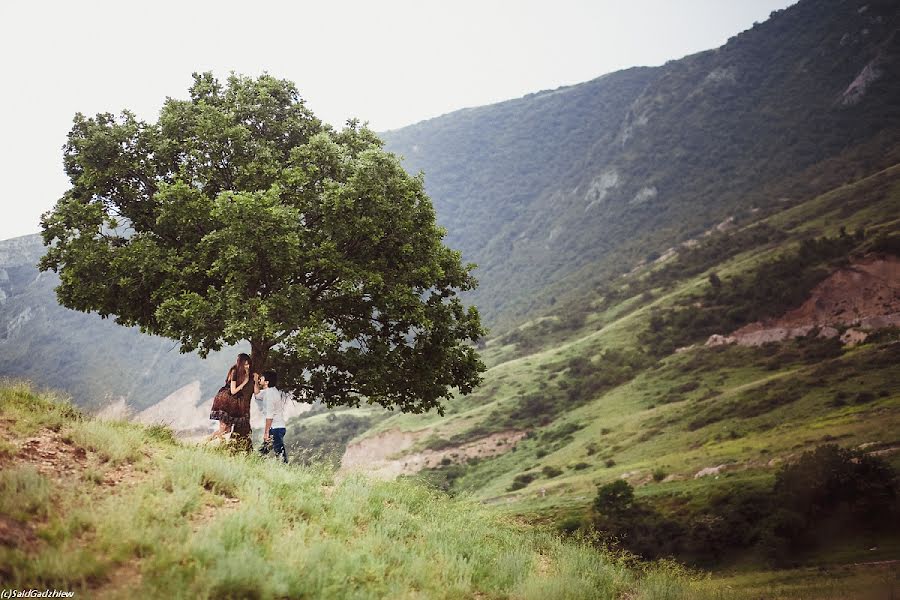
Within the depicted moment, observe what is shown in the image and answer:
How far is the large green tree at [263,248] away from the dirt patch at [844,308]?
85694mm

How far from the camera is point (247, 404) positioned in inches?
605

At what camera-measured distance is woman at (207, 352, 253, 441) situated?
1405 centimetres

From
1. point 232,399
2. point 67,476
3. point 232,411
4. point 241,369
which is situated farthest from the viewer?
point 241,369

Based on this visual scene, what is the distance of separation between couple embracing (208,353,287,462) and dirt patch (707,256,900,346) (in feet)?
294

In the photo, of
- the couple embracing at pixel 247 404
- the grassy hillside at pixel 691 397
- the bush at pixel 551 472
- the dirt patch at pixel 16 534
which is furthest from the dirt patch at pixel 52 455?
the bush at pixel 551 472

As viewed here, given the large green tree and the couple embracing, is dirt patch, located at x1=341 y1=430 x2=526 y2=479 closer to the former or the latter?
the large green tree

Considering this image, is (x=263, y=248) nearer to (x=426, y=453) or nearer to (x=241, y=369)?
(x=241, y=369)

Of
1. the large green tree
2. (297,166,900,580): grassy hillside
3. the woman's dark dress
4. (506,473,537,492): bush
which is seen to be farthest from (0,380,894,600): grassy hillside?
(506,473,537,492): bush

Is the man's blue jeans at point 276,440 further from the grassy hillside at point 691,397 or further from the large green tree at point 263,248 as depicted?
the grassy hillside at point 691,397

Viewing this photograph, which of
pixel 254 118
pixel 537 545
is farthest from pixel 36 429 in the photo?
pixel 254 118

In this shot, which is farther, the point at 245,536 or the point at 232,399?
the point at 232,399

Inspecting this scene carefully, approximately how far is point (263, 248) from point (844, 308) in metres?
102

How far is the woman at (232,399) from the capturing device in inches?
553

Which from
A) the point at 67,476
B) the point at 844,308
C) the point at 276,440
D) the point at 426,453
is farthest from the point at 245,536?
the point at 844,308
